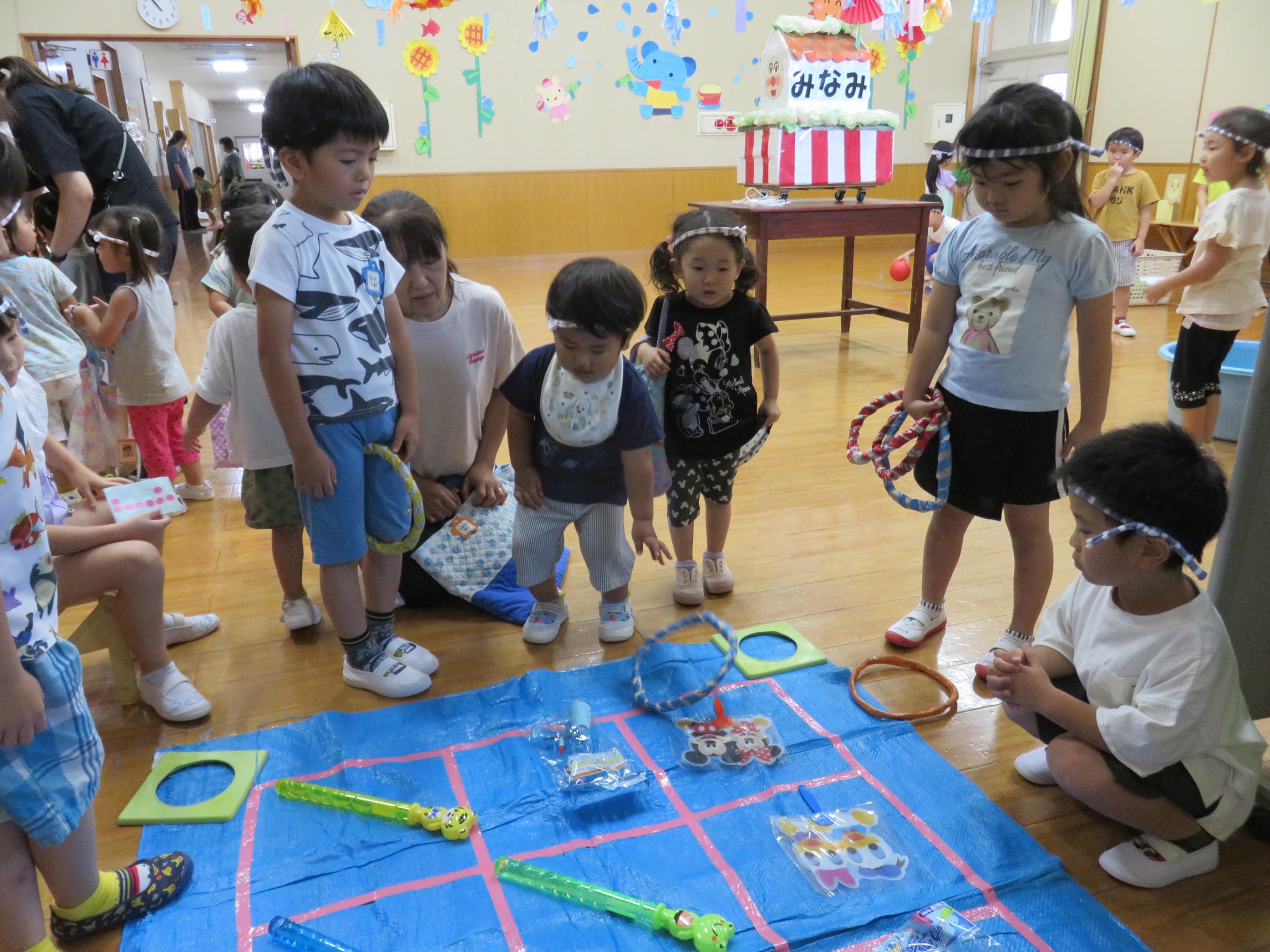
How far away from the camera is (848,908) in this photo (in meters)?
1.33

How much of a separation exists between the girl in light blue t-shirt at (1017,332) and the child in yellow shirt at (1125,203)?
4.03m

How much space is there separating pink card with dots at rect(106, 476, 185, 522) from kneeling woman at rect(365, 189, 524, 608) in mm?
591

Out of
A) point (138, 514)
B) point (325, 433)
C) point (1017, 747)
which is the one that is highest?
point (325, 433)

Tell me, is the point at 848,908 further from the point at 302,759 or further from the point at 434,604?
the point at 434,604

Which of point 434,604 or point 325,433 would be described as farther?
point 434,604

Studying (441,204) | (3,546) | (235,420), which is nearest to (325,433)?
(235,420)

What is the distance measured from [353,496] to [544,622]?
0.60 m

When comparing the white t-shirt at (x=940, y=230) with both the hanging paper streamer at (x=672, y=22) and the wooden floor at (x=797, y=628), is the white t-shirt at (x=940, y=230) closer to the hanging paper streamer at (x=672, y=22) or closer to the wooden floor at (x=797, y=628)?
the wooden floor at (x=797, y=628)

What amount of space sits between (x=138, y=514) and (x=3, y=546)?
0.73 m

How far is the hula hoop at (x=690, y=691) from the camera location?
1772mm

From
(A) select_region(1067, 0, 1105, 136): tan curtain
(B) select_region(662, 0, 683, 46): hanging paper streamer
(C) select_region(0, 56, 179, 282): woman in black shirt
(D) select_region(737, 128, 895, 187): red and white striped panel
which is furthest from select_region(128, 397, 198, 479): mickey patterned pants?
(A) select_region(1067, 0, 1105, 136): tan curtain

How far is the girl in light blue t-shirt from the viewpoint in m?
1.66

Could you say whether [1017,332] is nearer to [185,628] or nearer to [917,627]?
[917,627]

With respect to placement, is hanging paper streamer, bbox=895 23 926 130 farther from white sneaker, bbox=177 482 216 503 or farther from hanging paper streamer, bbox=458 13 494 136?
white sneaker, bbox=177 482 216 503
